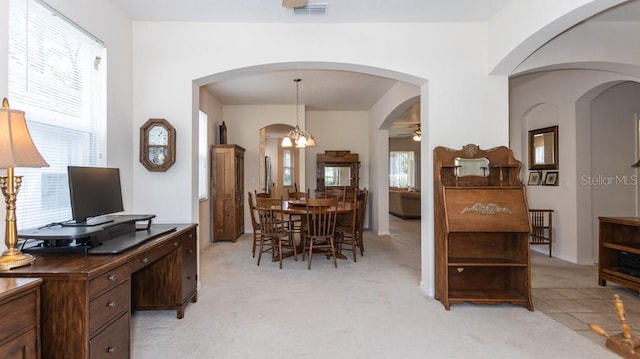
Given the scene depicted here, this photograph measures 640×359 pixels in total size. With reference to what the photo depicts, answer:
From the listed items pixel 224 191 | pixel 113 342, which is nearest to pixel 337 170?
pixel 224 191

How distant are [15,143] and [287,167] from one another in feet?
33.5

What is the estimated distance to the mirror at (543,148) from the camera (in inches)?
191

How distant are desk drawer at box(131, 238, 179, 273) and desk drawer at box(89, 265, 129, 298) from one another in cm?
11

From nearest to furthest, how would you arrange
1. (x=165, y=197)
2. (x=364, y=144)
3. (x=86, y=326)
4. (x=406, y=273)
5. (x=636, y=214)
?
(x=86, y=326)
(x=165, y=197)
(x=406, y=273)
(x=636, y=214)
(x=364, y=144)

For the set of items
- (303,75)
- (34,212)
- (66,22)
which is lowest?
(34,212)

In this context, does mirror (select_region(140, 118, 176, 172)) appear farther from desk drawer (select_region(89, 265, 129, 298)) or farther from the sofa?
the sofa

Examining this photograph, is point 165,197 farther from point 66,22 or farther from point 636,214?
point 636,214

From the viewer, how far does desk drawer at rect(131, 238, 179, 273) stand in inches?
80.2

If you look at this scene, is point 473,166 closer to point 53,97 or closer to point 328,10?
point 328,10

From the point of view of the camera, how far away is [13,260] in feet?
5.13

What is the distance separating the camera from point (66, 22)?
2418 millimetres

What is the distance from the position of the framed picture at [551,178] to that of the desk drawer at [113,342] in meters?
5.54

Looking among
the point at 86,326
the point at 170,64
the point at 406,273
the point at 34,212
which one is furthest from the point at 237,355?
the point at 170,64

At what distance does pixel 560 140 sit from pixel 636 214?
1.45 meters
